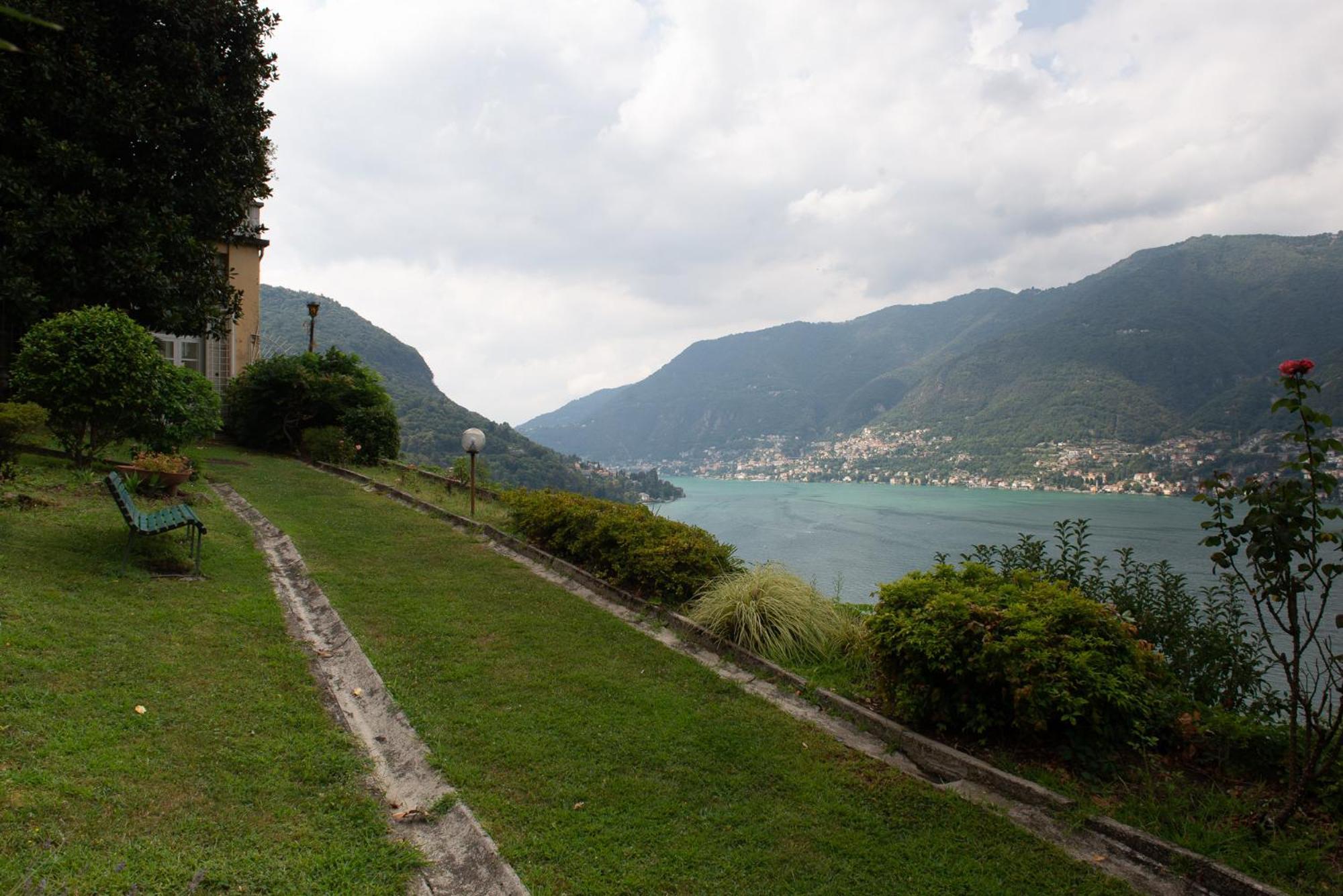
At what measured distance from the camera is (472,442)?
11438 millimetres

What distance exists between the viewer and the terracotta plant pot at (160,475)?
9.11 metres

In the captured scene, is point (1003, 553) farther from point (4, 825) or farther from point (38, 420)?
point (38, 420)

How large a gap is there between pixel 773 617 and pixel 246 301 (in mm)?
24262

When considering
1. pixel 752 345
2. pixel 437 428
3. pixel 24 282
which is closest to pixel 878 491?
pixel 437 428

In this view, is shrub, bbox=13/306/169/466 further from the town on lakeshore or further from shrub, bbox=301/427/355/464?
the town on lakeshore

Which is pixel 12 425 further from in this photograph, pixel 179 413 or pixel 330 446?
pixel 330 446

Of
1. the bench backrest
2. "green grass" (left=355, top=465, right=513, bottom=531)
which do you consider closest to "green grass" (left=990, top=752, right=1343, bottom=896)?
the bench backrest

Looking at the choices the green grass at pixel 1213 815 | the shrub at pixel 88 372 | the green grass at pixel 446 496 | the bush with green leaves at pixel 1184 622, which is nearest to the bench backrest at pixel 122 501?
the shrub at pixel 88 372

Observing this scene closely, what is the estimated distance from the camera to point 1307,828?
3.45 m

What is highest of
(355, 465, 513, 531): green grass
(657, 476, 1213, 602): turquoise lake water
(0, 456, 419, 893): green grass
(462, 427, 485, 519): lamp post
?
(462, 427, 485, 519): lamp post

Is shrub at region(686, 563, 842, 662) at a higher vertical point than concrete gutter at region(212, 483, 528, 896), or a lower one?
higher

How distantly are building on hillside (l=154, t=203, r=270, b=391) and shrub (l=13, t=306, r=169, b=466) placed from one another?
12505 millimetres

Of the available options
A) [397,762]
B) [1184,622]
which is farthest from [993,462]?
[397,762]

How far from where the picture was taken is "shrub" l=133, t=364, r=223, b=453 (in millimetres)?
10289
